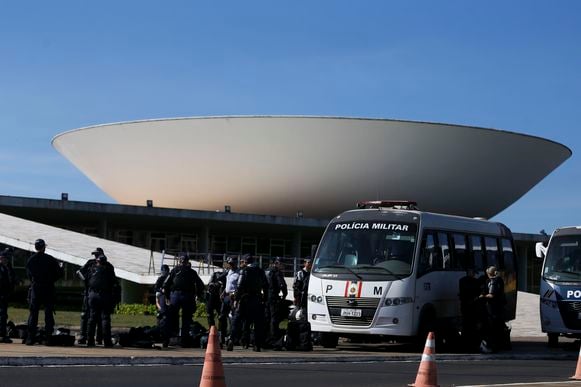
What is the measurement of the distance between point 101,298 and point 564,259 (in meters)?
10.4

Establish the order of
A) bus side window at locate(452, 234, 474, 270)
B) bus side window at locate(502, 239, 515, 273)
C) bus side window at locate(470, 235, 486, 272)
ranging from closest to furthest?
1. bus side window at locate(452, 234, 474, 270)
2. bus side window at locate(470, 235, 486, 272)
3. bus side window at locate(502, 239, 515, 273)

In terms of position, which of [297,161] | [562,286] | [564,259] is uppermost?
[297,161]

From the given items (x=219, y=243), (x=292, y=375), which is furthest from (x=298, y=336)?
(x=219, y=243)

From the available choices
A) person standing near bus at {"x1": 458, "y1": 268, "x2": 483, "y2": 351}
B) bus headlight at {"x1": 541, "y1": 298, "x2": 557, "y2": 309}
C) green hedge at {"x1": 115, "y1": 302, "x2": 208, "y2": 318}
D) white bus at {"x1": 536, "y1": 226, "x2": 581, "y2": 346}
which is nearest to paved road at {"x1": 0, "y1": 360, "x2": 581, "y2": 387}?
person standing near bus at {"x1": 458, "y1": 268, "x2": 483, "y2": 351}

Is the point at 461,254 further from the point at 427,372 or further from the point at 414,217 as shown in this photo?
the point at 427,372

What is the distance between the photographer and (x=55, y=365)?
1386cm

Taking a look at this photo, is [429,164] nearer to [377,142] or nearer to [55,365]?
[377,142]

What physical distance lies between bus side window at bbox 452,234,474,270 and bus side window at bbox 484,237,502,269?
109 cm

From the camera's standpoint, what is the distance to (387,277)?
64.1 ft

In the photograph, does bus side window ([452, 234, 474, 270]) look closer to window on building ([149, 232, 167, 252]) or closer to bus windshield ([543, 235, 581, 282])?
bus windshield ([543, 235, 581, 282])

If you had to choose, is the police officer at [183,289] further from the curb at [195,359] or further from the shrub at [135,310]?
the shrub at [135,310]

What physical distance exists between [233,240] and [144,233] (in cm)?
505

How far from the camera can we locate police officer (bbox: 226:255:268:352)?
17859 millimetres

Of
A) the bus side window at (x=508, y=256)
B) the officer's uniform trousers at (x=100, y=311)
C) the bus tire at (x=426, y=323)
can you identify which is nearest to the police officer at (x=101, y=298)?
the officer's uniform trousers at (x=100, y=311)
